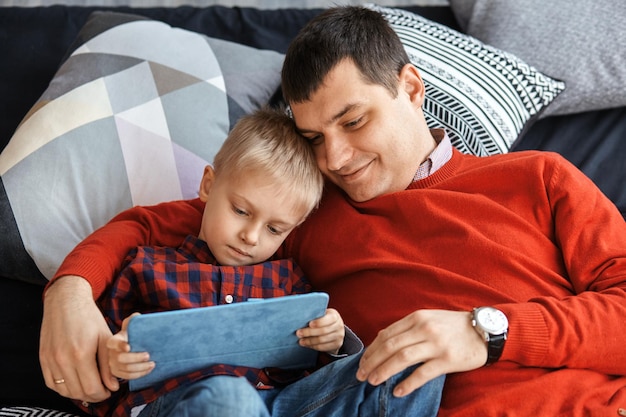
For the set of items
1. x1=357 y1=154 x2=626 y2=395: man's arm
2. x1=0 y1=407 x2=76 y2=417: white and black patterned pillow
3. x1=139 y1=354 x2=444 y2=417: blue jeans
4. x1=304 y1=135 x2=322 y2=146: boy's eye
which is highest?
x1=304 y1=135 x2=322 y2=146: boy's eye

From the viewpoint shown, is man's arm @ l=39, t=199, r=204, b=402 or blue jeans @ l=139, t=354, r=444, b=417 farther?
man's arm @ l=39, t=199, r=204, b=402

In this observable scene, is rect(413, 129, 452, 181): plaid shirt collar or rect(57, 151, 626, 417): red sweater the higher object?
rect(413, 129, 452, 181): plaid shirt collar

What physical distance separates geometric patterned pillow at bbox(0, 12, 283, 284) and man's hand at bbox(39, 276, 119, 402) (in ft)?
1.20

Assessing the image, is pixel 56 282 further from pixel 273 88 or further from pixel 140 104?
pixel 273 88

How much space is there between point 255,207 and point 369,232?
0.25 m

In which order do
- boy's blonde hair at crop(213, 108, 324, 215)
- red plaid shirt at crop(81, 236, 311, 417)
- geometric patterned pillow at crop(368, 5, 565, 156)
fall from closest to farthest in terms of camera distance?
red plaid shirt at crop(81, 236, 311, 417)
boy's blonde hair at crop(213, 108, 324, 215)
geometric patterned pillow at crop(368, 5, 565, 156)

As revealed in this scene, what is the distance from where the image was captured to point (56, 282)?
140cm

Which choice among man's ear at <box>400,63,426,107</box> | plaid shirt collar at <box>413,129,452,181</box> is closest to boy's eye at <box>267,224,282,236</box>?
plaid shirt collar at <box>413,129,452,181</box>

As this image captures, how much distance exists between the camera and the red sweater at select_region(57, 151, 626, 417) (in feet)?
4.24

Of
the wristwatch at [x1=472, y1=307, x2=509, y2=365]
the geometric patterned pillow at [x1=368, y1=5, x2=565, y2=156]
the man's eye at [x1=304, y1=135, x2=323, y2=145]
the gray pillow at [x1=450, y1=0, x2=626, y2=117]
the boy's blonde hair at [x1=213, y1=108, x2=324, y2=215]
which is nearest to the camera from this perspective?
the wristwatch at [x1=472, y1=307, x2=509, y2=365]

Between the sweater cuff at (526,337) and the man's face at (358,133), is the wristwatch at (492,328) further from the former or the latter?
the man's face at (358,133)

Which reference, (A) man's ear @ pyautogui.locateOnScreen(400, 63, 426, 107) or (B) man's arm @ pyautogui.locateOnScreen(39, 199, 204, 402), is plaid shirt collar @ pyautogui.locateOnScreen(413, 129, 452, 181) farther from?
(B) man's arm @ pyautogui.locateOnScreen(39, 199, 204, 402)

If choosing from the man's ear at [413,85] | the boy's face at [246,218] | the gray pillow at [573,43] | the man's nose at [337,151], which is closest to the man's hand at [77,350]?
the boy's face at [246,218]

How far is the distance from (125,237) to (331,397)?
0.53m
